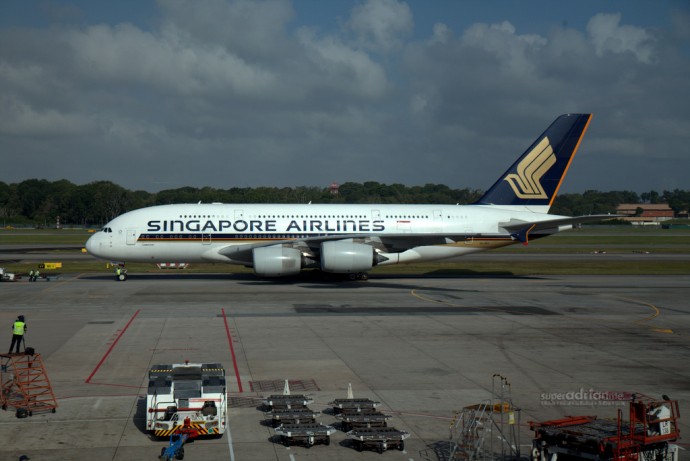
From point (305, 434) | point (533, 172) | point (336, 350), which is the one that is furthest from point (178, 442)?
point (533, 172)

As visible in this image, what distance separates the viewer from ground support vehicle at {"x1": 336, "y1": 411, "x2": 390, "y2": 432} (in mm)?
14930

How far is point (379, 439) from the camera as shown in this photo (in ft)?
45.8

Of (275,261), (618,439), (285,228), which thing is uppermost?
(285,228)

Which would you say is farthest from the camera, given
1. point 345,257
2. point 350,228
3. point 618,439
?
point 350,228

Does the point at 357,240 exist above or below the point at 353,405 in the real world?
above

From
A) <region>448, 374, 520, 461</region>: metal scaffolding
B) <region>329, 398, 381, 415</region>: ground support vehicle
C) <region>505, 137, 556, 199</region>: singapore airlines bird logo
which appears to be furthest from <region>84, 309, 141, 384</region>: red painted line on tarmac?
<region>505, 137, 556, 199</region>: singapore airlines bird logo

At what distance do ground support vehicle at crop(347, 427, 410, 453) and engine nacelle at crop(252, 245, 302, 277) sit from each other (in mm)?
28044

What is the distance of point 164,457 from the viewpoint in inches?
519

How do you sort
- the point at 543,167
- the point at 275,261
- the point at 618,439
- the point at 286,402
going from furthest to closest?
the point at 543,167
the point at 275,261
the point at 286,402
the point at 618,439

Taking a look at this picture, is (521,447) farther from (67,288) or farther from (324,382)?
(67,288)

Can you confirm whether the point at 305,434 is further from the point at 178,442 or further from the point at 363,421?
the point at 178,442

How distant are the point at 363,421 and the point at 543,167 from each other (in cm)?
3835

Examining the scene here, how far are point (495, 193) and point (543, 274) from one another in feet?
26.4

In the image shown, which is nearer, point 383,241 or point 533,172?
point 383,241
